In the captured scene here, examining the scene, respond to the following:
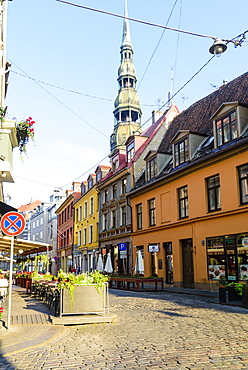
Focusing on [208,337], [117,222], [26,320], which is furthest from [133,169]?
[208,337]

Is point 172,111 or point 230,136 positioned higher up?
point 172,111

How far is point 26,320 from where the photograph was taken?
9906mm

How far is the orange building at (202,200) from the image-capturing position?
18.6 m

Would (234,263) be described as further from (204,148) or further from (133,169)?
(133,169)

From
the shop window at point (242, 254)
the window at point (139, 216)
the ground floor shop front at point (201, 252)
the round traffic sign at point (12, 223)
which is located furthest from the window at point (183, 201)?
the round traffic sign at point (12, 223)

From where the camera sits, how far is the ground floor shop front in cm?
1830

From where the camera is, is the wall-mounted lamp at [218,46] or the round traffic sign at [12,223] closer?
the round traffic sign at [12,223]

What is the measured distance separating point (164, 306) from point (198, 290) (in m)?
7.69

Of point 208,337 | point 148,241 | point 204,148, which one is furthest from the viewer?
point 148,241

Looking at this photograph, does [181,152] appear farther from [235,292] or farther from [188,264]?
[235,292]

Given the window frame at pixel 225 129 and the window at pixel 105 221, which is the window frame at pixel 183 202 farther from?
the window at pixel 105 221

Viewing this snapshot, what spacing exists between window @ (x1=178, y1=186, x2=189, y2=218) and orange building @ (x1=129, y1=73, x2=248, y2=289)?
61 mm

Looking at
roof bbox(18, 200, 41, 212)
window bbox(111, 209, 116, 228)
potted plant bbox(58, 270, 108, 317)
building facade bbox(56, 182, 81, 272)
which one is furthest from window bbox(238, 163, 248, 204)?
roof bbox(18, 200, 41, 212)

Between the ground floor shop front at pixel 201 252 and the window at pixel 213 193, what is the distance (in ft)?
2.27
